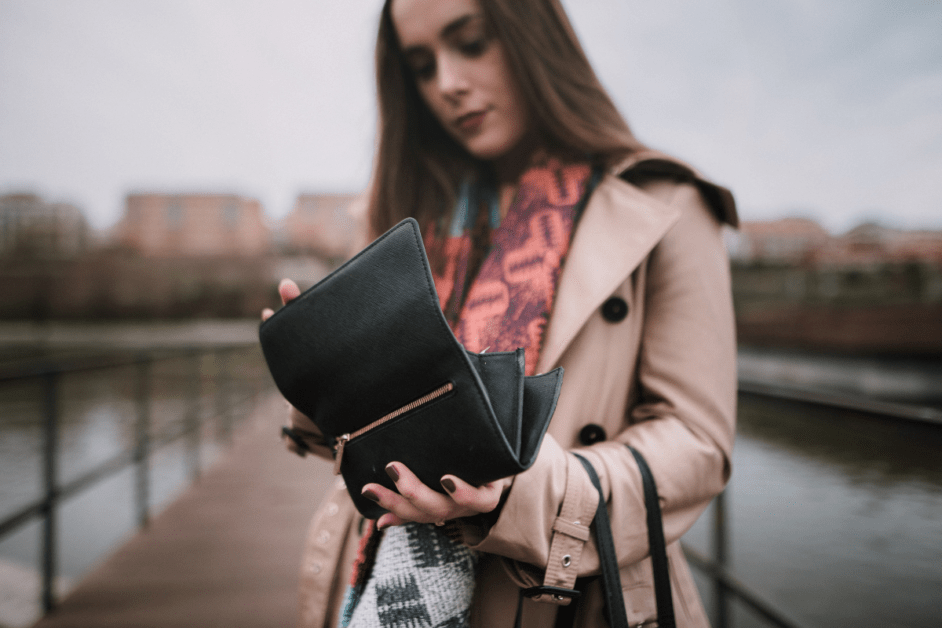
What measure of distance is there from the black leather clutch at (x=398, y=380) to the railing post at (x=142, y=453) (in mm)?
3113

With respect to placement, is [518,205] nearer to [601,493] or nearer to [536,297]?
[536,297]

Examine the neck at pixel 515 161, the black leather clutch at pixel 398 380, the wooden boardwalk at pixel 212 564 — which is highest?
the neck at pixel 515 161

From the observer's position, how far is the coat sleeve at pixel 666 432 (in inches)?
28.1

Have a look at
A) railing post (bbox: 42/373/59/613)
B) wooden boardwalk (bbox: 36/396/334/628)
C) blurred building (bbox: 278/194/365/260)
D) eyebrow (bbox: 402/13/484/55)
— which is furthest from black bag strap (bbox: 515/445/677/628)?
blurred building (bbox: 278/194/365/260)

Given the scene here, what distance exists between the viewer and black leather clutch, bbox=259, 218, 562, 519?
0.57 metres

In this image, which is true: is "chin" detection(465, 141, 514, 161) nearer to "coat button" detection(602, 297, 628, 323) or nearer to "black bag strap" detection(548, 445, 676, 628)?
"coat button" detection(602, 297, 628, 323)

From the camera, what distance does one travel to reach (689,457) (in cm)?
81

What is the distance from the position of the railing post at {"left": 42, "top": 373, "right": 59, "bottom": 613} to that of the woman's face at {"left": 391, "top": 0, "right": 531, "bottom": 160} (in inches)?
86.4

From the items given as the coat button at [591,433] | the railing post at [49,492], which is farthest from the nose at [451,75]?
the railing post at [49,492]

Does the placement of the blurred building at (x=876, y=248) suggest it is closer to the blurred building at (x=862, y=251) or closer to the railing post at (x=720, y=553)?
the blurred building at (x=862, y=251)

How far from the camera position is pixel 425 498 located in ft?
1.96

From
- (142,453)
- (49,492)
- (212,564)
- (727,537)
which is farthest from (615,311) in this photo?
(142,453)

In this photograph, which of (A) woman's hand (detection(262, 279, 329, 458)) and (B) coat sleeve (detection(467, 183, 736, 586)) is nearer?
(B) coat sleeve (detection(467, 183, 736, 586))

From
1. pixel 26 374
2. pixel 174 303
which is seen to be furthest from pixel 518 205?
pixel 174 303
